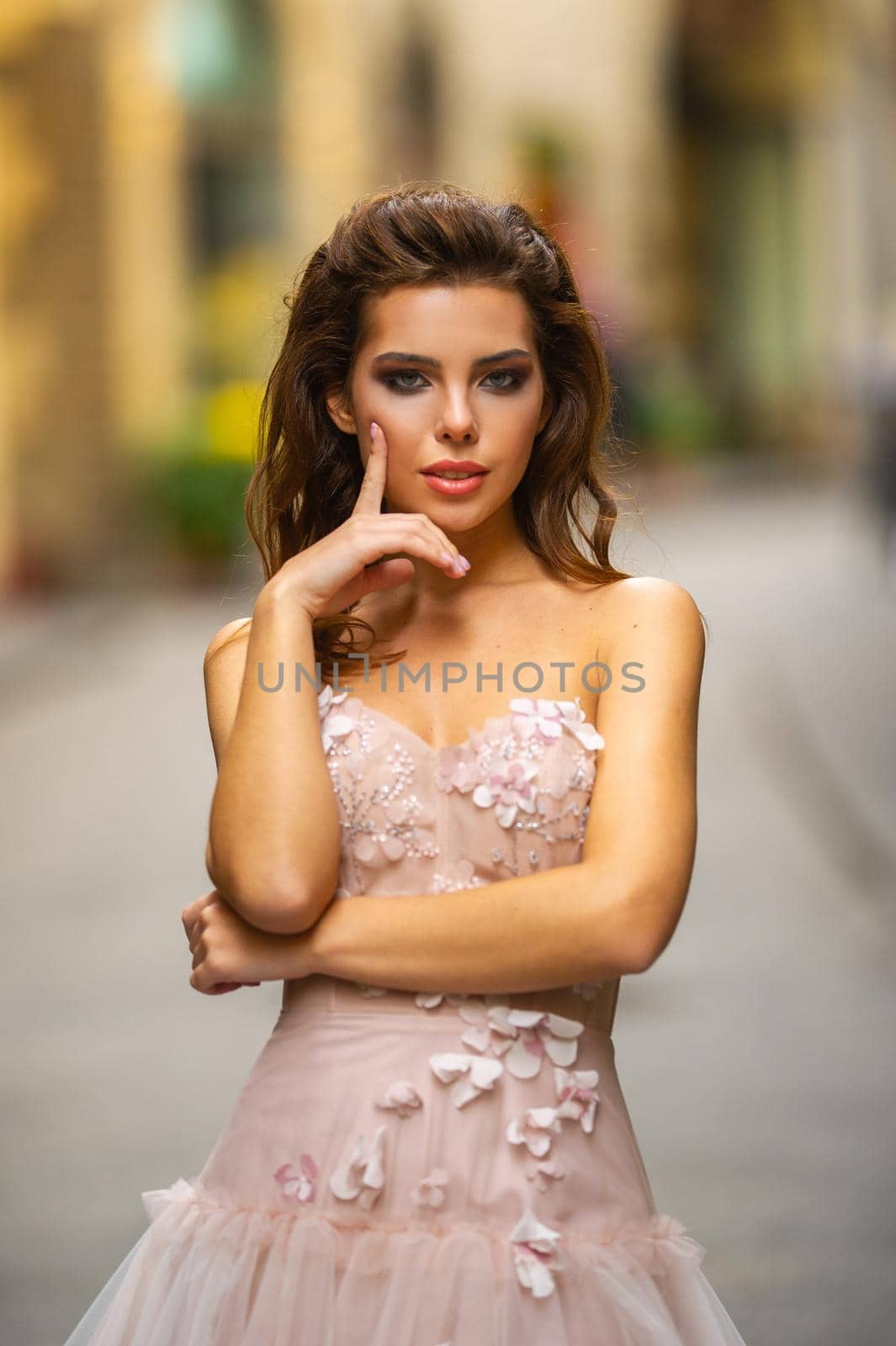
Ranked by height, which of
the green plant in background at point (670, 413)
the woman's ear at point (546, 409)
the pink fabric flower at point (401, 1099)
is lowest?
the green plant in background at point (670, 413)

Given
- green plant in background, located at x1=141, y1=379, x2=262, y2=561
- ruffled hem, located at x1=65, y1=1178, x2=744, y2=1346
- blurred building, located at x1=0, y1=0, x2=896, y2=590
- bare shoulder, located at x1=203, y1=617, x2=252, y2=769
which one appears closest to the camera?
ruffled hem, located at x1=65, y1=1178, x2=744, y2=1346

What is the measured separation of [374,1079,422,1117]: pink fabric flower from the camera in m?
2.42

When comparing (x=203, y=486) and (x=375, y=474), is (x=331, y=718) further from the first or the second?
(x=203, y=486)

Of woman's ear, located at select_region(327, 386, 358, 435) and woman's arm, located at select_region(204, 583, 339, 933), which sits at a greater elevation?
woman's ear, located at select_region(327, 386, 358, 435)

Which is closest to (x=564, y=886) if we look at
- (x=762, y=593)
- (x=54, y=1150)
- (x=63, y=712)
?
(x=54, y=1150)

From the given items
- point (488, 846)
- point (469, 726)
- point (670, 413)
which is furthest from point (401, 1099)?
point (670, 413)

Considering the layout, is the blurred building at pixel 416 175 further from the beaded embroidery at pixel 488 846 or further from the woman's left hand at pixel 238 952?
the woman's left hand at pixel 238 952

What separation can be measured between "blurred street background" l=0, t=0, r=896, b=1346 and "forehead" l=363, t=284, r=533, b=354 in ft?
1.15

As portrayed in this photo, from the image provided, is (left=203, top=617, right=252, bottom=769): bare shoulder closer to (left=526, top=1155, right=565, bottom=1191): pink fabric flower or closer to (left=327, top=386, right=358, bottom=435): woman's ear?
(left=327, top=386, right=358, bottom=435): woman's ear

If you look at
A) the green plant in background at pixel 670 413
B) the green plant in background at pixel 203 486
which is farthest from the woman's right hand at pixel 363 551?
the green plant in background at pixel 670 413

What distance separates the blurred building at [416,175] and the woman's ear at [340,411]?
0.31 meters

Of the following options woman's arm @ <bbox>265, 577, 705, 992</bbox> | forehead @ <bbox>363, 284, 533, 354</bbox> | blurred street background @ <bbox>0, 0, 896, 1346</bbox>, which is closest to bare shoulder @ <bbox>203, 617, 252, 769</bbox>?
woman's arm @ <bbox>265, 577, 705, 992</bbox>

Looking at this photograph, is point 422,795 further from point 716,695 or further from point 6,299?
point 6,299

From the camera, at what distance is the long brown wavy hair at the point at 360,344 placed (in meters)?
2.49
